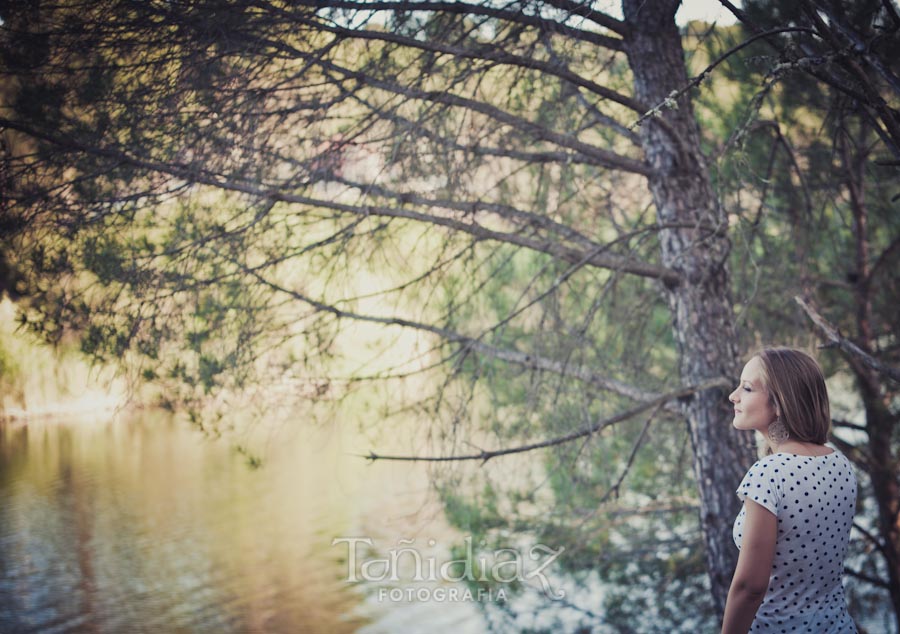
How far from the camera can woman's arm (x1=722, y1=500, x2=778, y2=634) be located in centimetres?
149

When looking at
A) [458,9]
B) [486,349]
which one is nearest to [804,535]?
[458,9]

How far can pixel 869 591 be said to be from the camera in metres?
6.18

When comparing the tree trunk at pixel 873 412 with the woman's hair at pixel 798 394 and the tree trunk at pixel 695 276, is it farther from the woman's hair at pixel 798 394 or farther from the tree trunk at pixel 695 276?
the woman's hair at pixel 798 394

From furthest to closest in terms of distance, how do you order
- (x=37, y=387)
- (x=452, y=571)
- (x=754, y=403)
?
(x=452, y=571) → (x=37, y=387) → (x=754, y=403)

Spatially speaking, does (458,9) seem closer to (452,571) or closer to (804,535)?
(804,535)

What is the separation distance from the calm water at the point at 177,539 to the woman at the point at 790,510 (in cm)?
518

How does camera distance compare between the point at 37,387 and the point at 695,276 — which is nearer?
the point at 695,276

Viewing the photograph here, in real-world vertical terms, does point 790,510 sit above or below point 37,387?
below

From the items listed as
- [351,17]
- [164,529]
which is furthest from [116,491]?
[351,17]

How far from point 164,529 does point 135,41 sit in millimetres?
8039

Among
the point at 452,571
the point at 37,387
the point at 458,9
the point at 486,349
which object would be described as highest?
the point at 458,9

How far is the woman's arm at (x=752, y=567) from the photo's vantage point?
149 cm

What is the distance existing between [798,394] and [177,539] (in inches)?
367

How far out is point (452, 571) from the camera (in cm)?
736
